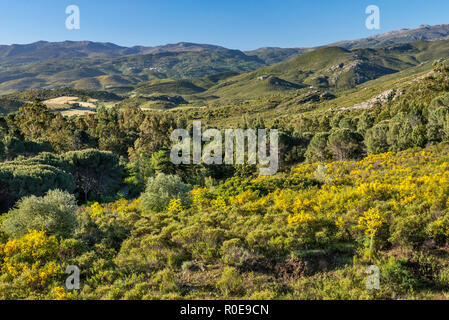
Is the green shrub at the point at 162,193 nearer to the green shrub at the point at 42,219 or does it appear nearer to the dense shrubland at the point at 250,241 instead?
the dense shrubland at the point at 250,241

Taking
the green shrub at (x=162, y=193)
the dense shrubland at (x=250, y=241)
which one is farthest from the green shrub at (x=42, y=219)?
the green shrub at (x=162, y=193)

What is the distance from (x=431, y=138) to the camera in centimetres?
3142

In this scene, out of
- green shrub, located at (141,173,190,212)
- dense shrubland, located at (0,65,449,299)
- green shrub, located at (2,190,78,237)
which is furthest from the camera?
green shrub, located at (141,173,190,212)

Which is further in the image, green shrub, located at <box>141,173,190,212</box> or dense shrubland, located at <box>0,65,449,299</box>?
green shrub, located at <box>141,173,190,212</box>

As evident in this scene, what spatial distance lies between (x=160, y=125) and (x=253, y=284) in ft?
180

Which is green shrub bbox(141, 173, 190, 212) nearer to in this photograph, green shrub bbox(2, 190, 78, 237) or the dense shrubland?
the dense shrubland

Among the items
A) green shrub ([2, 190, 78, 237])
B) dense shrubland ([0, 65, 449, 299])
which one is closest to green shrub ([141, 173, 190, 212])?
dense shrubland ([0, 65, 449, 299])

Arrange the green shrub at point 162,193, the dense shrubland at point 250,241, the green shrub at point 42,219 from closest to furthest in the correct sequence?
the dense shrubland at point 250,241 → the green shrub at point 42,219 → the green shrub at point 162,193

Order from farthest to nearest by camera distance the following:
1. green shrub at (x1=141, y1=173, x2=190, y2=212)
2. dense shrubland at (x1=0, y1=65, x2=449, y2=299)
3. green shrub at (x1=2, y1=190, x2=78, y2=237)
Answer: green shrub at (x1=141, y1=173, x2=190, y2=212), green shrub at (x1=2, y1=190, x2=78, y2=237), dense shrubland at (x1=0, y1=65, x2=449, y2=299)

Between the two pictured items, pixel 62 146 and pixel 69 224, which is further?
pixel 62 146

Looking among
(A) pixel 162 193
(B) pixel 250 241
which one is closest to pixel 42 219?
(A) pixel 162 193

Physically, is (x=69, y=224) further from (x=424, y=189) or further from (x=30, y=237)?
(x=424, y=189)

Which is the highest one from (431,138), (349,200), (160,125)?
(160,125)
